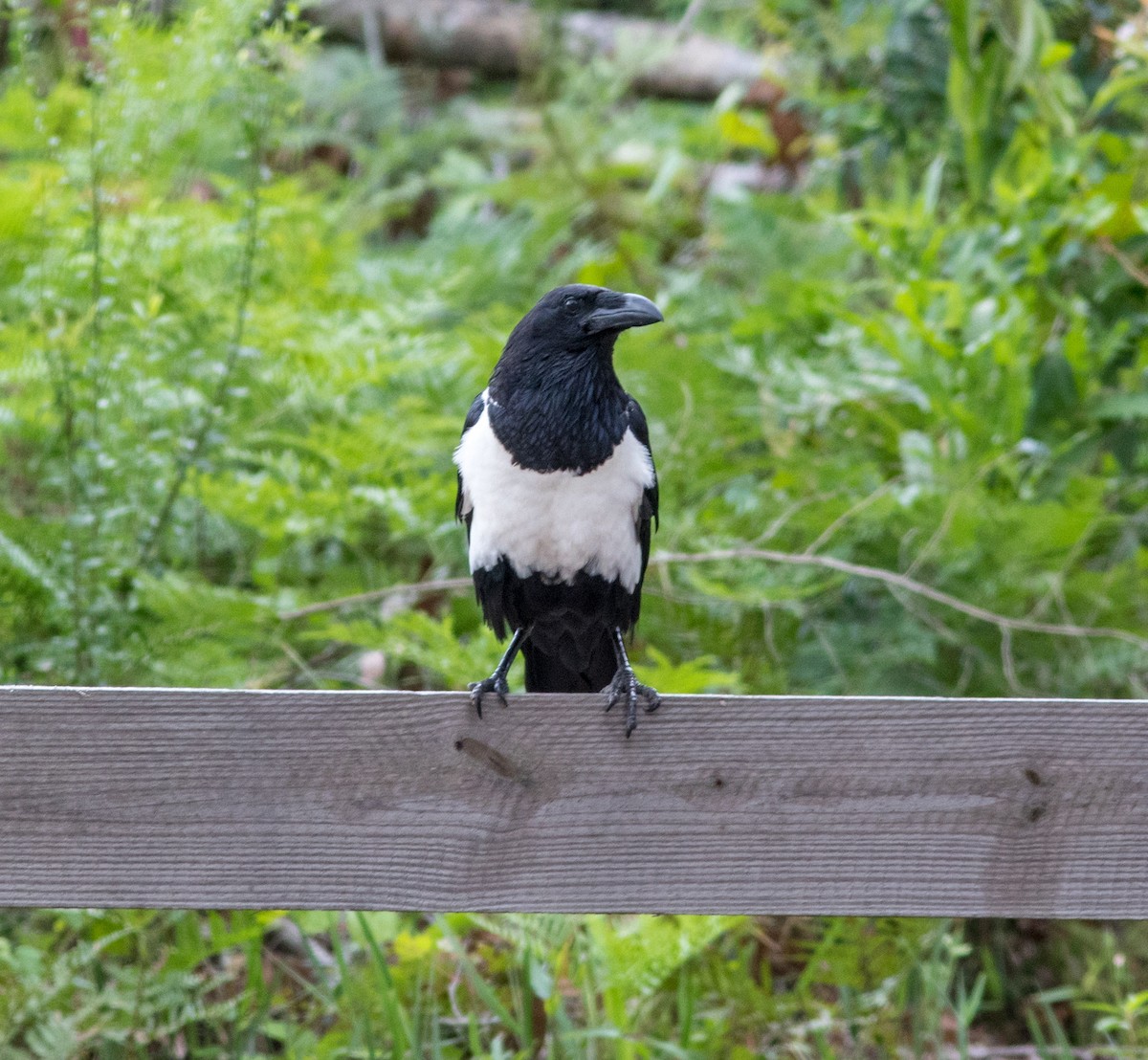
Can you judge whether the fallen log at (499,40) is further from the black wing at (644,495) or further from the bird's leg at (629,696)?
the bird's leg at (629,696)

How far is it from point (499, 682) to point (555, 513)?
0.38 metres

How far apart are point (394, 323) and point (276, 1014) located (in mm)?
1782

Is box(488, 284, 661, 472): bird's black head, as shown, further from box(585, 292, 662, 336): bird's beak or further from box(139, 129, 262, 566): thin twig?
box(139, 129, 262, 566): thin twig

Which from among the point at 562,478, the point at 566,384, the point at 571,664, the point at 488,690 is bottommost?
the point at 571,664

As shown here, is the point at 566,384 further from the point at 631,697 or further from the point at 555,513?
the point at 631,697

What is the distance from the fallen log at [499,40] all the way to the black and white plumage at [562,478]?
15.2 feet

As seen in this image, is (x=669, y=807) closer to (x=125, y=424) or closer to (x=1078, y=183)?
(x=125, y=424)

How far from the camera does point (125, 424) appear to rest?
9.34ft

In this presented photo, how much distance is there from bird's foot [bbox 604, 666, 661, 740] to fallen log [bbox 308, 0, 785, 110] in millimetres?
5368

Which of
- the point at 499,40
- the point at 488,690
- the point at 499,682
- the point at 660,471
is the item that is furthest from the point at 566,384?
the point at 499,40

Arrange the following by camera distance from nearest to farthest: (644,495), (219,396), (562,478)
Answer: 1. (562,478)
2. (644,495)
3. (219,396)

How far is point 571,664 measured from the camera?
2627 millimetres

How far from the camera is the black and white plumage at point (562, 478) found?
7.67 ft

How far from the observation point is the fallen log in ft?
22.6
